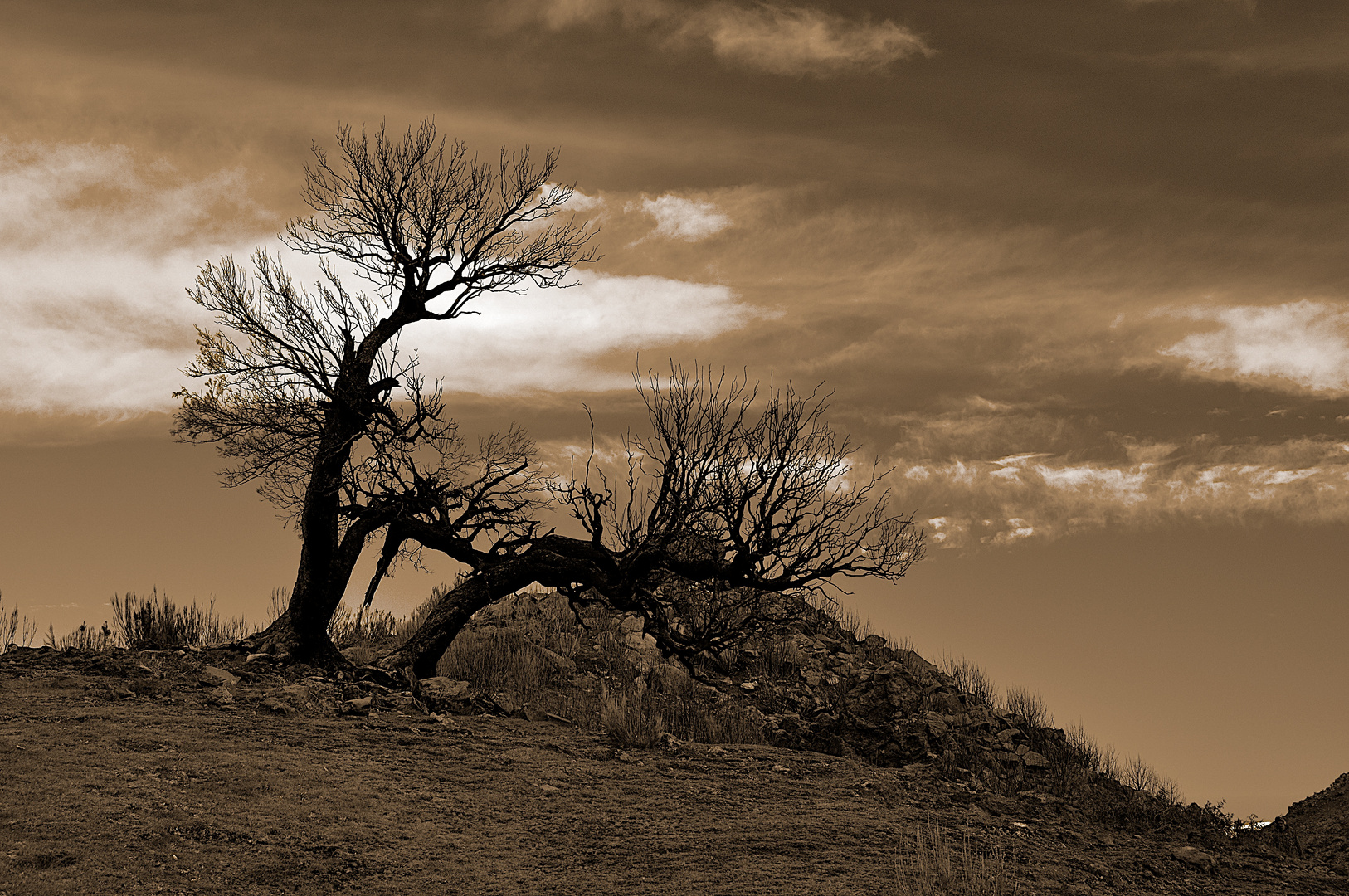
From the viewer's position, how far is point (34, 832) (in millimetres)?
6098

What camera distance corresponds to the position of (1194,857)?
8641mm

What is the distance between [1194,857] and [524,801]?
570 cm

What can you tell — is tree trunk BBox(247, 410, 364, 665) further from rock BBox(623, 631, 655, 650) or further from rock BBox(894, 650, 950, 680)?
rock BBox(894, 650, 950, 680)

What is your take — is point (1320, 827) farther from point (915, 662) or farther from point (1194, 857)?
point (915, 662)

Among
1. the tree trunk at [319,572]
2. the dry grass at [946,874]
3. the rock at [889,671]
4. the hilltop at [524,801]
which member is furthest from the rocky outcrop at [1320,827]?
the tree trunk at [319,572]

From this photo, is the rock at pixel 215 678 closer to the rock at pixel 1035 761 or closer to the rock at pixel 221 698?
the rock at pixel 221 698

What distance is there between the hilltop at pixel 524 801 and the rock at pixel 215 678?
74mm

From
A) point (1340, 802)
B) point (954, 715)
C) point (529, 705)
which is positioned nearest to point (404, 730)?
point (529, 705)

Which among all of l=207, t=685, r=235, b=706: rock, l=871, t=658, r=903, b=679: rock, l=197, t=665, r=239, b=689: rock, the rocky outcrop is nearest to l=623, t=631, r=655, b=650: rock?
l=871, t=658, r=903, b=679: rock

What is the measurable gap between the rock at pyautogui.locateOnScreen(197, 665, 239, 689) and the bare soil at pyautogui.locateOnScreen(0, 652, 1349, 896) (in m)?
0.10

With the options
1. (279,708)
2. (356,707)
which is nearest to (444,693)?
(356,707)

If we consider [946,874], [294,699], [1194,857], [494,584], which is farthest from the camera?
[494,584]

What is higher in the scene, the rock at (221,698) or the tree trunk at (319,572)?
the tree trunk at (319,572)

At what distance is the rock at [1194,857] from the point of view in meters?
8.55
